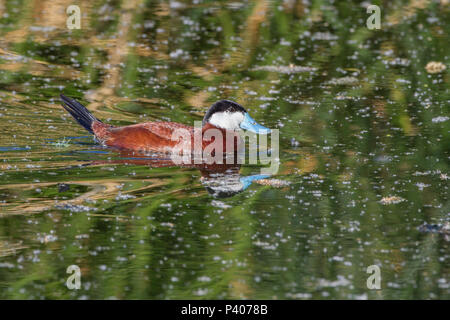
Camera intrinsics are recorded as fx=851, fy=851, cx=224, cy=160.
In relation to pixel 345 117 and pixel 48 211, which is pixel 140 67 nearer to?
pixel 345 117

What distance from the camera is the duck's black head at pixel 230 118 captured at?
966cm

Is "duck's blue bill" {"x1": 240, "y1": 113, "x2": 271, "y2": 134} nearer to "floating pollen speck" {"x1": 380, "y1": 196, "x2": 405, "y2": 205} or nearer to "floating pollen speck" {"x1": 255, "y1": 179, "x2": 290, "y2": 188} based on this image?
"floating pollen speck" {"x1": 255, "y1": 179, "x2": 290, "y2": 188}

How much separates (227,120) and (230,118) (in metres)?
0.04

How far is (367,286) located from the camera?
601cm

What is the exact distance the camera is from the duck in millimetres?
9305

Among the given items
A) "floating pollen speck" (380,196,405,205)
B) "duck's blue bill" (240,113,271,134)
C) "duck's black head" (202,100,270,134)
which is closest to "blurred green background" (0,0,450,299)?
"floating pollen speck" (380,196,405,205)

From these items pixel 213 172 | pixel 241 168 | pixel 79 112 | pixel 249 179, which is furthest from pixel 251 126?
pixel 79 112

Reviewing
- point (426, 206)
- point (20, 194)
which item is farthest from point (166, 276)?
point (426, 206)

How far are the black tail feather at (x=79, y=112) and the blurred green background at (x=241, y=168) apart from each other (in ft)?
0.56

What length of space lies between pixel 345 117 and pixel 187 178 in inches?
115

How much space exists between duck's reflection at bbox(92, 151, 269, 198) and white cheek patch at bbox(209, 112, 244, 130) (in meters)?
0.73

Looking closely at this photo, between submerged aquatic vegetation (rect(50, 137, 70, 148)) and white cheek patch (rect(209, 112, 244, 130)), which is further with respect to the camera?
white cheek patch (rect(209, 112, 244, 130))

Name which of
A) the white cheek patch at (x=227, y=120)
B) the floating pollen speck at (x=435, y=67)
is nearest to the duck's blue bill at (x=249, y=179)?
the white cheek patch at (x=227, y=120)

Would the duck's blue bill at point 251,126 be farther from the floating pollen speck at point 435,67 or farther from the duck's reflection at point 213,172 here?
the floating pollen speck at point 435,67
